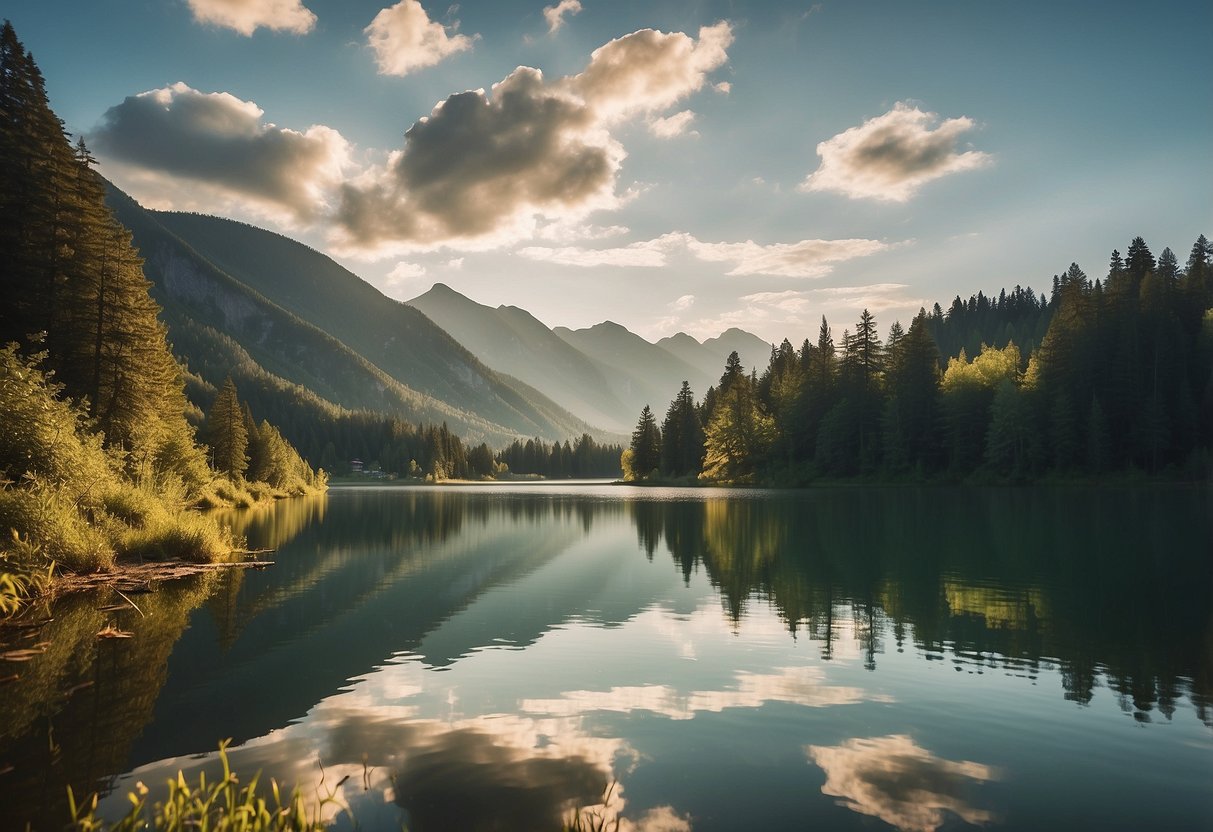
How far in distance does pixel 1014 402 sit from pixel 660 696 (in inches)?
3650

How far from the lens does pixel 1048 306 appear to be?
19112cm

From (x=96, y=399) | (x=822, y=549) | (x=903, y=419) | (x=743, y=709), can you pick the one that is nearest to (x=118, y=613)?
(x=743, y=709)

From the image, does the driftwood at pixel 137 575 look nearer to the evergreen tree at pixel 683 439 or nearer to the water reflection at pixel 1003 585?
the water reflection at pixel 1003 585

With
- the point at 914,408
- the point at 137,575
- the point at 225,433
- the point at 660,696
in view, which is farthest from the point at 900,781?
the point at 914,408

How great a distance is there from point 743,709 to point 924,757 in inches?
113

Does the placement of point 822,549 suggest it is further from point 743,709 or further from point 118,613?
point 118,613

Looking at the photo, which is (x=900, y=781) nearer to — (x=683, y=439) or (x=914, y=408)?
(x=914, y=408)

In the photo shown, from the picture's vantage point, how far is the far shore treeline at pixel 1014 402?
84.9m

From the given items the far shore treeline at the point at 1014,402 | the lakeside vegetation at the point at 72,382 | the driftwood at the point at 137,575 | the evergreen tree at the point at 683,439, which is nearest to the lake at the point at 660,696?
the driftwood at the point at 137,575

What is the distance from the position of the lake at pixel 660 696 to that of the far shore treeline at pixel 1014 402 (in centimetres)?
7271

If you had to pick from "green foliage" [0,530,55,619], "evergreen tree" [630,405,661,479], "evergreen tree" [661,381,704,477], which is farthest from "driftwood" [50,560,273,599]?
"evergreen tree" [630,405,661,479]

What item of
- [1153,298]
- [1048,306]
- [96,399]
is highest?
[1048,306]

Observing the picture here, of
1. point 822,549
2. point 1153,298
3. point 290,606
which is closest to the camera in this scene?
point 290,606

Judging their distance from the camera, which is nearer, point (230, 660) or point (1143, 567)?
point (230, 660)
